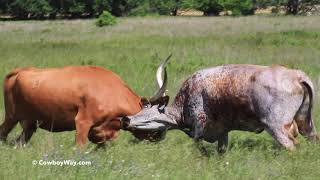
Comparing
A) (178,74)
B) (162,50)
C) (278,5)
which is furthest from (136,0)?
(178,74)

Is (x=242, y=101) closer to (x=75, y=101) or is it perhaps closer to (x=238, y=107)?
(x=238, y=107)

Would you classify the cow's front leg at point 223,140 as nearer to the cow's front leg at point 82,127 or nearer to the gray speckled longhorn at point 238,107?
the gray speckled longhorn at point 238,107

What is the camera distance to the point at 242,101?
916 centimetres

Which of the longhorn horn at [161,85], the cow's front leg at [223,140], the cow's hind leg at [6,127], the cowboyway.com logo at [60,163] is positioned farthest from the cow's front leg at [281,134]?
the cow's hind leg at [6,127]

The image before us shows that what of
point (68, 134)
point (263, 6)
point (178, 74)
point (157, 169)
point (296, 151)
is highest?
point (157, 169)

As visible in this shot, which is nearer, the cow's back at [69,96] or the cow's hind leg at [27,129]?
the cow's back at [69,96]

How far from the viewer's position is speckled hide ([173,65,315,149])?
8922mm

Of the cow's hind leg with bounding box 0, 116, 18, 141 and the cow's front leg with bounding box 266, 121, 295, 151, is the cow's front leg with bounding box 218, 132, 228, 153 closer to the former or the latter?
the cow's front leg with bounding box 266, 121, 295, 151

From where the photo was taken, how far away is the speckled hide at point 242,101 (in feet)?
29.3

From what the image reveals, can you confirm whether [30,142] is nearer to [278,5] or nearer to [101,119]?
[101,119]

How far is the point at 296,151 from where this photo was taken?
8.68 metres

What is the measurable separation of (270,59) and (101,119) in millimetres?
15075

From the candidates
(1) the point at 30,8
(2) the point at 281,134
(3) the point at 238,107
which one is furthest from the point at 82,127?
(1) the point at 30,8

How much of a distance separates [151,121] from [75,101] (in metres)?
1.04
